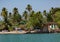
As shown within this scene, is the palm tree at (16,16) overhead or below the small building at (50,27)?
overhead

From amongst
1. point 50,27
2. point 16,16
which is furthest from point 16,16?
point 50,27

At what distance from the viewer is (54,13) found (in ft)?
297

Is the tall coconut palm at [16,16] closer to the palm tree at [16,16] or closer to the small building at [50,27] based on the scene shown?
the palm tree at [16,16]

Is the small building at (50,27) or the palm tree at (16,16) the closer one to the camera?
the small building at (50,27)

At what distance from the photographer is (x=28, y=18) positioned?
87.8m

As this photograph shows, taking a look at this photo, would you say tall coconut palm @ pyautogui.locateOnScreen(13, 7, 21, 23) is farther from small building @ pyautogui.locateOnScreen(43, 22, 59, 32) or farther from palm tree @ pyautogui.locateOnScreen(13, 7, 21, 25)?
small building @ pyautogui.locateOnScreen(43, 22, 59, 32)

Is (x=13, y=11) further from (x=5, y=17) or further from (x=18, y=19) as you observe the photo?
(x=5, y=17)

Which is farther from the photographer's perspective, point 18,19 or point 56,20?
point 18,19

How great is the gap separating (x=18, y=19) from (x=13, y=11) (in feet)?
17.8

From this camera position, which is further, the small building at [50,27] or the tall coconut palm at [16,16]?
the tall coconut palm at [16,16]

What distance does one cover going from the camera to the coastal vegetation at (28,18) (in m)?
80.3

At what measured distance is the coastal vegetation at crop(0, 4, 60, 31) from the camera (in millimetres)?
80350

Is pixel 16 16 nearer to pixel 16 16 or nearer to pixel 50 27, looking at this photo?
pixel 16 16

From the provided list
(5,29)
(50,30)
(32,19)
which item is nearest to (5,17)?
(5,29)
